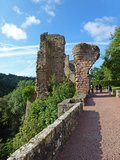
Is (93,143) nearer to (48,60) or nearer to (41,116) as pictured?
(41,116)

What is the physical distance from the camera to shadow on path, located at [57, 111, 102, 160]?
6760 millimetres

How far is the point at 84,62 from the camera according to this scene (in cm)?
2881

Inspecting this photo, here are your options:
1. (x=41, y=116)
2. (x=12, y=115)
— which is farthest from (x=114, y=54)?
(x=12, y=115)

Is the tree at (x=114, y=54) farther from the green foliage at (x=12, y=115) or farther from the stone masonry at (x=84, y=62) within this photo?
the green foliage at (x=12, y=115)

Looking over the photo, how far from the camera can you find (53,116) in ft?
59.8

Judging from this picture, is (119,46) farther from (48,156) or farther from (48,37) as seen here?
(48,156)

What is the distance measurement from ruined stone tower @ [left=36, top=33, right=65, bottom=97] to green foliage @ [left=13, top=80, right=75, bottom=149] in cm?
570

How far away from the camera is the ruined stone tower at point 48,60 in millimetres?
31922

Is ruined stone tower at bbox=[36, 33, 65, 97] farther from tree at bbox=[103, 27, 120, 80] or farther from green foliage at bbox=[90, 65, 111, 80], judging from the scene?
green foliage at bbox=[90, 65, 111, 80]

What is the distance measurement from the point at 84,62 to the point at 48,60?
19.0 feet

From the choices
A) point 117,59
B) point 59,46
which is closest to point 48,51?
point 59,46

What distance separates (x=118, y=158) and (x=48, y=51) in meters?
27.1

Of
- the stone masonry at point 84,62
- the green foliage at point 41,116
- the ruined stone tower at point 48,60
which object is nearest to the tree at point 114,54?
the ruined stone tower at point 48,60

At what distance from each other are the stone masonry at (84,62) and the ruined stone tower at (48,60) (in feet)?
14.6
